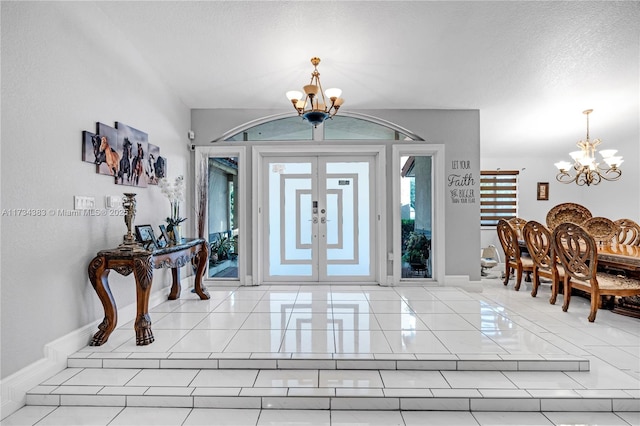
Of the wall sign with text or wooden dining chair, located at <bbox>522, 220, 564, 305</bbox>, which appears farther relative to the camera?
the wall sign with text

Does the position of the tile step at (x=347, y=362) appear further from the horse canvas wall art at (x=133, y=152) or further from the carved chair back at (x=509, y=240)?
the carved chair back at (x=509, y=240)

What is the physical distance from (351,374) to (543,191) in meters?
6.40

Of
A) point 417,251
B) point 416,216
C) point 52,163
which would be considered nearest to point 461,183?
point 416,216

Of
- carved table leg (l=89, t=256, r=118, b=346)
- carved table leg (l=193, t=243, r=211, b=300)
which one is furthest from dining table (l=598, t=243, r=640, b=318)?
carved table leg (l=89, t=256, r=118, b=346)

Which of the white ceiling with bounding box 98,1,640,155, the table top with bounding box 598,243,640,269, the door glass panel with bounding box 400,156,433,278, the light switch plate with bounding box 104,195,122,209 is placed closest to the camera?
the white ceiling with bounding box 98,1,640,155

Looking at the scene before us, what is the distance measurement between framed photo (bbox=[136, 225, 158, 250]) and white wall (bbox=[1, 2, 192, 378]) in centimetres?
17

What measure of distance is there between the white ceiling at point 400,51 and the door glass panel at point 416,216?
2.81ft

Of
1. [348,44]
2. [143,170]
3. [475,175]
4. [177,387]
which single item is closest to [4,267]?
[177,387]

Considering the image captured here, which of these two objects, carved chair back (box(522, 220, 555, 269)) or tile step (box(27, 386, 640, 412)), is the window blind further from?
tile step (box(27, 386, 640, 412))

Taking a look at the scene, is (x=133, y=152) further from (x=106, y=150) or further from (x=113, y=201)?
(x=113, y=201)

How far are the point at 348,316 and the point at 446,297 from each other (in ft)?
4.76

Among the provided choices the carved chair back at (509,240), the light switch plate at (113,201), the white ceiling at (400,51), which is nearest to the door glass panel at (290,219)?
the white ceiling at (400,51)

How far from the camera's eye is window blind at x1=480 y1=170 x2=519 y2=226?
661 centimetres

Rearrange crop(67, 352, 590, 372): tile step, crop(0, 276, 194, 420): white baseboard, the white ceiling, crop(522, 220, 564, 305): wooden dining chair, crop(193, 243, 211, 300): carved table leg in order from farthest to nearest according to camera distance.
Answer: crop(522, 220, 564, 305): wooden dining chair, crop(193, 243, 211, 300): carved table leg, the white ceiling, crop(67, 352, 590, 372): tile step, crop(0, 276, 194, 420): white baseboard
